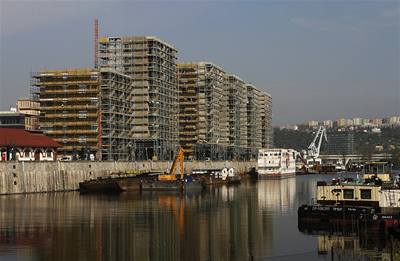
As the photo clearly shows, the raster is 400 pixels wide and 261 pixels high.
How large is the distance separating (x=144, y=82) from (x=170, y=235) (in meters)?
133

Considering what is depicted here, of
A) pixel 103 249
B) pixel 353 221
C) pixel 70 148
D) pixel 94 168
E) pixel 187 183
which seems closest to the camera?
pixel 103 249

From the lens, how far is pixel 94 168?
137 m

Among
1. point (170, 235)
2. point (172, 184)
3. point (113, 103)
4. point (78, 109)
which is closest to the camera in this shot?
point (170, 235)

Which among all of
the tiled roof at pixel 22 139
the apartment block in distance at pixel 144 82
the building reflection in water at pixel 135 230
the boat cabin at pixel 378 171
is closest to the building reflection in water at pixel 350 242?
the building reflection in water at pixel 135 230

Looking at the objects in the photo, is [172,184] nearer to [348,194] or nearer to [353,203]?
[348,194]

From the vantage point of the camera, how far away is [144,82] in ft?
616

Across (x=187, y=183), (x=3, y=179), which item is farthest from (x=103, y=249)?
(x=187, y=183)

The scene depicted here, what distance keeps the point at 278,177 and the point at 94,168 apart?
75.8 meters

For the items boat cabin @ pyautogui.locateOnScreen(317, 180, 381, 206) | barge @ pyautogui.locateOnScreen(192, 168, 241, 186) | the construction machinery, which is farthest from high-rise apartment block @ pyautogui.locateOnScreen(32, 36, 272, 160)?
boat cabin @ pyautogui.locateOnScreen(317, 180, 381, 206)

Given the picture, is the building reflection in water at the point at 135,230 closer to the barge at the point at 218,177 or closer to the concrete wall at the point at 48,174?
the concrete wall at the point at 48,174

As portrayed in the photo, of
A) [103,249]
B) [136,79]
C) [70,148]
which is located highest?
[136,79]

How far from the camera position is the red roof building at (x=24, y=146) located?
125875 millimetres

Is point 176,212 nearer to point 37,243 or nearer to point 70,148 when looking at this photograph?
point 37,243

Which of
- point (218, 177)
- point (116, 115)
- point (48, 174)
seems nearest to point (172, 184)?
point (48, 174)
